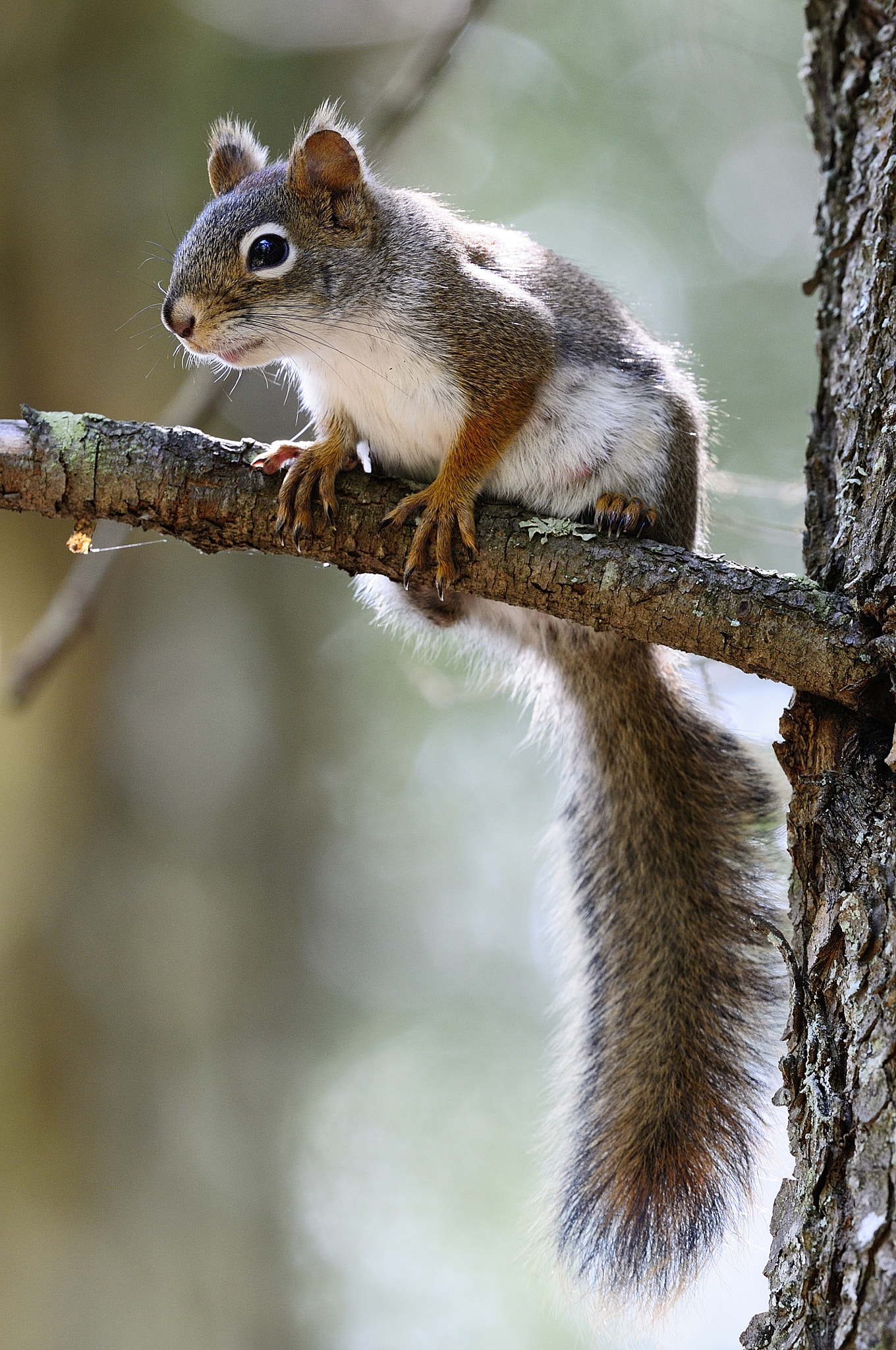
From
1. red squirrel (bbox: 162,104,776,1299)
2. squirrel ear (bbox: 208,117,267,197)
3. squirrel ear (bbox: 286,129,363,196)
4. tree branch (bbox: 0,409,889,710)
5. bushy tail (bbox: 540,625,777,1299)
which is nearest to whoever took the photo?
tree branch (bbox: 0,409,889,710)

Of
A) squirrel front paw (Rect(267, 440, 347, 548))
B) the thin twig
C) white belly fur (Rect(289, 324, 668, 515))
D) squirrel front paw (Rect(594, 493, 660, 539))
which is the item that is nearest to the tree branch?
squirrel front paw (Rect(267, 440, 347, 548))

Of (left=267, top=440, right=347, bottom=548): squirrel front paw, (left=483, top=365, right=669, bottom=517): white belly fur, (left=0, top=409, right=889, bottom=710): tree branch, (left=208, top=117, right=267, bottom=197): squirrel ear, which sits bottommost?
(left=0, top=409, right=889, bottom=710): tree branch

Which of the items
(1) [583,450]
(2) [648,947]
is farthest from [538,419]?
(2) [648,947]

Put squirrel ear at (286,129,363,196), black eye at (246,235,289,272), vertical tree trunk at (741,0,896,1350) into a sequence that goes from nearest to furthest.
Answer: vertical tree trunk at (741,0,896,1350), black eye at (246,235,289,272), squirrel ear at (286,129,363,196)

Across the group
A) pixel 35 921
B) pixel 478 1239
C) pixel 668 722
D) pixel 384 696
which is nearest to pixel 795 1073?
pixel 668 722

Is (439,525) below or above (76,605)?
below

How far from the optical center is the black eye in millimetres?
2199

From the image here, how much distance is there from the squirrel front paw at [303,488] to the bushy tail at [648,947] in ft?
1.88

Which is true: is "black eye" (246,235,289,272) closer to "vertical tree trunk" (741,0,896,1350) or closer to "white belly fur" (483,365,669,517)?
"white belly fur" (483,365,669,517)

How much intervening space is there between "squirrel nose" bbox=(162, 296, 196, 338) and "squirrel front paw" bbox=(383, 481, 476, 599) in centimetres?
56

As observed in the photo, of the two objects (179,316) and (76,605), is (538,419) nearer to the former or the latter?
(179,316)

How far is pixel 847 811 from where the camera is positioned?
5.35 feet

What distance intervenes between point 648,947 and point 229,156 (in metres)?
2.03

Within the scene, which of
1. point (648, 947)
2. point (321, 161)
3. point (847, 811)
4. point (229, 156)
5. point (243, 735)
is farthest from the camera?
point (243, 735)
